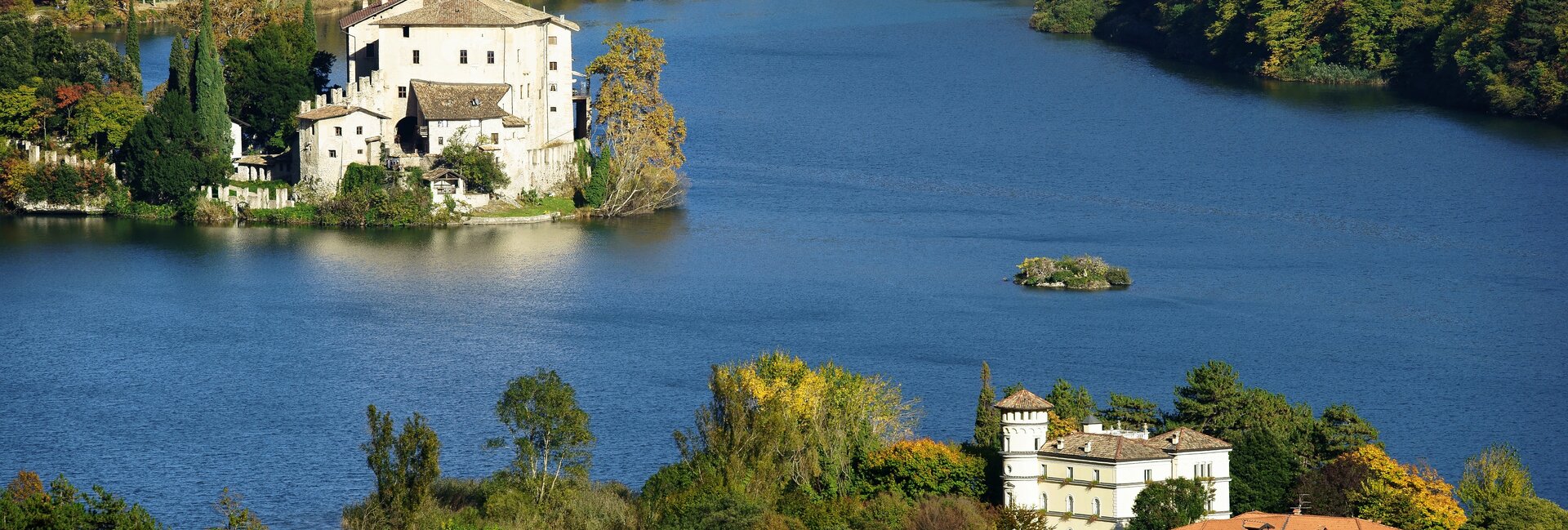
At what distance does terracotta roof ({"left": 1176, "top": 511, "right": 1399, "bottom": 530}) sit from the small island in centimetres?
3217

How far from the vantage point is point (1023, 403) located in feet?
214

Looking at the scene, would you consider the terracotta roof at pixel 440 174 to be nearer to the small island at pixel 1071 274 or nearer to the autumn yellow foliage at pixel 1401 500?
the small island at pixel 1071 274

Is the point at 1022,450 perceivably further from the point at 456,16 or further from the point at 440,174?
the point at 456,16

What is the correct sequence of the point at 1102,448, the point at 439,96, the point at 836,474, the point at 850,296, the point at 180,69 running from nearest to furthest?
the point at 1102,448, the point at 836,474, the point at 850,296, the point at 439,96, the point at 180,69

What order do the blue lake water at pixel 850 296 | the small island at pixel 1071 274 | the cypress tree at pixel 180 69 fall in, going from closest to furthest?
1. the blue lake water at pixel 850 296
2. the small island at pixel 1071 274
3. the cypress tree at pixel 180 69

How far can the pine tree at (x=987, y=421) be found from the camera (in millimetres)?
68562

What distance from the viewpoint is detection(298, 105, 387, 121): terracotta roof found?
10394cm

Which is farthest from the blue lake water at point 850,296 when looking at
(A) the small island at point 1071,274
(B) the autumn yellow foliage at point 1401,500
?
(B) the autumn yellow foliage at point 1401,500

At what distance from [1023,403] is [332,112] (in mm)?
45460

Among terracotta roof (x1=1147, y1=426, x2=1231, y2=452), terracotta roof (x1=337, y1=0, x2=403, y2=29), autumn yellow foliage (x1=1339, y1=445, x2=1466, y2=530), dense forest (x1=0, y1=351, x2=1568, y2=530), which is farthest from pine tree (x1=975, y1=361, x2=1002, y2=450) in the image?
terracotta roof (x1=337, y1=0, x2=403, y2=29)

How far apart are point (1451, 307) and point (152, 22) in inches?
3645

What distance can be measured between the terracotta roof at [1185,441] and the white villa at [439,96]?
43.6 m

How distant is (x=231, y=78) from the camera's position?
366 ft

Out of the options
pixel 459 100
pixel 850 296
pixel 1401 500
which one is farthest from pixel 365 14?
pixel 1401 500
